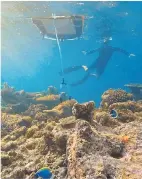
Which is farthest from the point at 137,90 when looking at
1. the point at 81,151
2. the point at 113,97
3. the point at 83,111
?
the point at 81,151

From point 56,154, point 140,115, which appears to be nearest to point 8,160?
point 56,154

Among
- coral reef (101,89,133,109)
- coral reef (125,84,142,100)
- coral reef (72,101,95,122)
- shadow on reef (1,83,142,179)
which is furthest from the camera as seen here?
coral reef (125,84,142,100)

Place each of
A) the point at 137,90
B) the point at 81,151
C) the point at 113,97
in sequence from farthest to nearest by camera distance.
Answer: the point at 137,90 < the point at 113,97 < the point at 81,151

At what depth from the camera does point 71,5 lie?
22703 mm

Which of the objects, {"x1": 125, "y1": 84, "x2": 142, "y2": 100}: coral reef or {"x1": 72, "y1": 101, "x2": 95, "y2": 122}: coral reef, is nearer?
{"x1": 72, "y1": 101, "x2": 95, "y2": 122}: coral reef

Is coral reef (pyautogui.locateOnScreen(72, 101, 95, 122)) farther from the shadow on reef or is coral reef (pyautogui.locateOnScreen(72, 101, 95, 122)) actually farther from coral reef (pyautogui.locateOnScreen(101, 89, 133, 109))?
coral reef (pyautogui.locateOnScreen(101, 89, 133, 109))

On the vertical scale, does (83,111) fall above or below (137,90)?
below

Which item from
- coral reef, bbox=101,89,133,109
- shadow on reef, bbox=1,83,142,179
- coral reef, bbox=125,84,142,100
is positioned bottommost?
shadow on reef, bbox=1,83,142,179

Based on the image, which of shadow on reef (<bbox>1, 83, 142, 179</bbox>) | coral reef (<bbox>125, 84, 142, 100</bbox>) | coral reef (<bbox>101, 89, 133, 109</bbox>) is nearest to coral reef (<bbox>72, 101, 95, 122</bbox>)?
shadow on reef (<bbox>1, 83, 142, 179</bbox>)

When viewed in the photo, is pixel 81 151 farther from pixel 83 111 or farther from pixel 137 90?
pixel 137 90

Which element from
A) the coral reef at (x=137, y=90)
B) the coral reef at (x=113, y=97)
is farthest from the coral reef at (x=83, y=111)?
the coral reef at (x=137, y=90)

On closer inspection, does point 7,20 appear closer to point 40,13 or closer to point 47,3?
point 40,13

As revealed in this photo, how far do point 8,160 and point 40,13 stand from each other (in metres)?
22.4

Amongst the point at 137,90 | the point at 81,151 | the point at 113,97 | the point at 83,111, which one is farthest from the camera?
the point at 137,90
